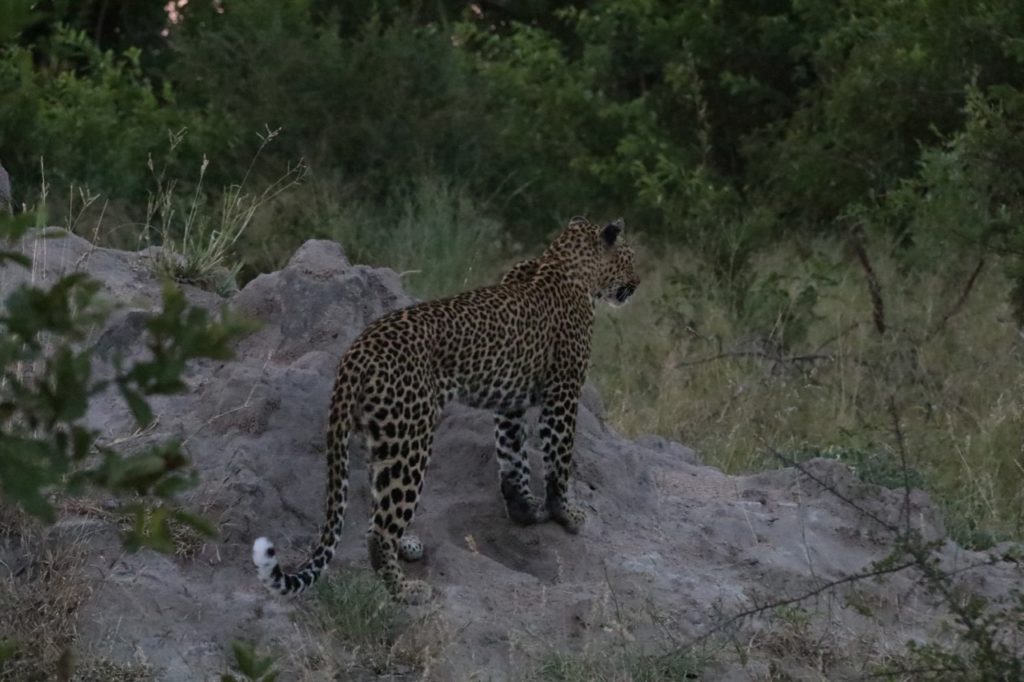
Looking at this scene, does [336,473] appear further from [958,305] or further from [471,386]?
[958,305]

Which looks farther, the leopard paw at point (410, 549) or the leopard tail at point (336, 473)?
the leopard paw at point (410, 549)

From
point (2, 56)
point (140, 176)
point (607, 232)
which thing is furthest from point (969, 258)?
point (2, 56)

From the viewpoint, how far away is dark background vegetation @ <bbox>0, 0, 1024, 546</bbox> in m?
9.82

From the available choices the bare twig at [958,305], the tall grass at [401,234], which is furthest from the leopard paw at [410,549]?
the bare twig at [958,305]

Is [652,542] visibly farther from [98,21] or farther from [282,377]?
[98,21]

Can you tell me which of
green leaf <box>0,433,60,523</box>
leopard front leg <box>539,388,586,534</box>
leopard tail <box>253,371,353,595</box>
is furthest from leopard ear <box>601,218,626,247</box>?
green leaf <box>0,433,60,523</box>

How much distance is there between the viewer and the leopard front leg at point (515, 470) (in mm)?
6785

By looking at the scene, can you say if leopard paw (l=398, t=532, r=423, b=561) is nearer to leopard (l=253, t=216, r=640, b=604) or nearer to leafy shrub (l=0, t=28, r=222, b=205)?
leopard (l=253, t=216, r=640, b=604)

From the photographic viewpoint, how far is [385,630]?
5.73 m

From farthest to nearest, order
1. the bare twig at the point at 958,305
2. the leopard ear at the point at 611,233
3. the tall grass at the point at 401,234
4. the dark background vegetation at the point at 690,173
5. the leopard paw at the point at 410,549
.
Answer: the tall grass at the point at 401,234
the bare twig at the point at 958,305
the dark background vegetation at the point at 690,173
the leopard ear at the point at 611,233
the leopard paw at the point at 410,549

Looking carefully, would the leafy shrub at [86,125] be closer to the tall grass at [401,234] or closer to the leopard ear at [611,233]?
the tall grass at [401,234]

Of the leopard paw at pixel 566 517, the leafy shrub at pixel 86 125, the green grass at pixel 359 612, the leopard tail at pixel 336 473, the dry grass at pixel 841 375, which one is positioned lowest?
the leafy shrub at pixel 86 125

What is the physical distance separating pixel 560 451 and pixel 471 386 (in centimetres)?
58

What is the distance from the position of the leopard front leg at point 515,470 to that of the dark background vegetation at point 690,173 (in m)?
1.76
